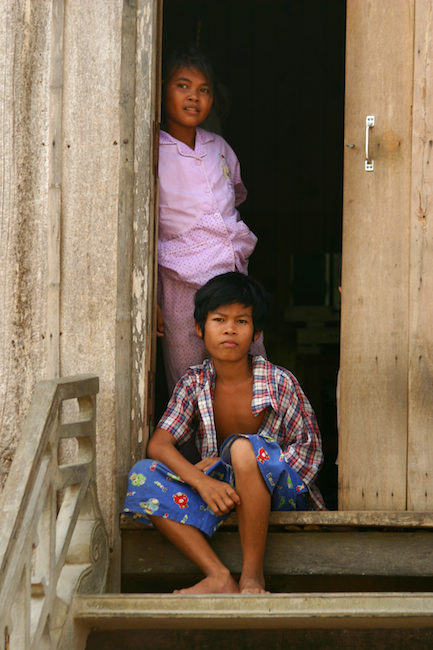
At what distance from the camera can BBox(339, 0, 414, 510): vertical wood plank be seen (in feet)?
8.91

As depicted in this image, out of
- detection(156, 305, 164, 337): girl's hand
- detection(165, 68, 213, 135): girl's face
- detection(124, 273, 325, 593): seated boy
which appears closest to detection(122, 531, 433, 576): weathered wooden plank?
detection(124, 273, 325, 593): seated boy

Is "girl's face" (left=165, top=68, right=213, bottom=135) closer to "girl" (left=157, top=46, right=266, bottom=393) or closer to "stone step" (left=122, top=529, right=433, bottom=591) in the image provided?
"girl" (left=157, top=46, right=266, bottom=393)

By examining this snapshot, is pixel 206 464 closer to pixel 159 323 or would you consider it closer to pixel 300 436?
pixel 300 436

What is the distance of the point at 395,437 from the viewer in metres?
2.71

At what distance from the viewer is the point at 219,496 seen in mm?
2492

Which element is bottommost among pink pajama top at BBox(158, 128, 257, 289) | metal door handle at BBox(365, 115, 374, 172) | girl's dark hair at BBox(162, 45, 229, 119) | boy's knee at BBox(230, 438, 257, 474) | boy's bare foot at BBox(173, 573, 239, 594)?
boy's bare foot at BBox(173, 573, 239, 594)

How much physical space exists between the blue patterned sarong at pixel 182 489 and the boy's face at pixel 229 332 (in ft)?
1.36

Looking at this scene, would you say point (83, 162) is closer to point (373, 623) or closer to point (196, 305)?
point (196, 305)

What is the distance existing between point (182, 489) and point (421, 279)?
1.25 m

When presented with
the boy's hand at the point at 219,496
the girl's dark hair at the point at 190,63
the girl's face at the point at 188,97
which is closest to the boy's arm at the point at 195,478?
the boy's hand at the point at 219,496

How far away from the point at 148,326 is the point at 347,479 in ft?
3.32

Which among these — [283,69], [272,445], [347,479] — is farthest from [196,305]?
[283,69]

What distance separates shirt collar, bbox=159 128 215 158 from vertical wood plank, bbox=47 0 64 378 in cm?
58

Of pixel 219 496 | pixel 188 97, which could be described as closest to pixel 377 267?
pixel 219 496
